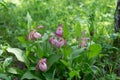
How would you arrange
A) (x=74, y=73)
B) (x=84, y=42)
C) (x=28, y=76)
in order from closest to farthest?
(x=74, y=73) < (x=28, y=76) < (x=84, y=42)

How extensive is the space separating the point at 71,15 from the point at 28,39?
182 centimetres

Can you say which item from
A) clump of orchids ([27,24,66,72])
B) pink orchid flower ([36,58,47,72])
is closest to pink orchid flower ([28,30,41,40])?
clump of orchids ([27,24,66,72])

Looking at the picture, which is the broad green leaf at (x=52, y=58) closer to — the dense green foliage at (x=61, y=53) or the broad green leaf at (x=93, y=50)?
the dense green foliage at (x=61, y=53)

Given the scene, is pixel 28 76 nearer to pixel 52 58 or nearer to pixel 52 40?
pixel 52 58

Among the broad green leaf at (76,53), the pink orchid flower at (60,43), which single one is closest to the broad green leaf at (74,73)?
the broad green leaf at (76,53)

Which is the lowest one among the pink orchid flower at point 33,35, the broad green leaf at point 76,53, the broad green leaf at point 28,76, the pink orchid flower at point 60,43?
the broad green leaf at point 28,76

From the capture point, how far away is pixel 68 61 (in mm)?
3035

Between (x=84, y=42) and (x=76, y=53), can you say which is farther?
(x=84, y=42)

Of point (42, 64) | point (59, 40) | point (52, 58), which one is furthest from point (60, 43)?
point (42, 64)

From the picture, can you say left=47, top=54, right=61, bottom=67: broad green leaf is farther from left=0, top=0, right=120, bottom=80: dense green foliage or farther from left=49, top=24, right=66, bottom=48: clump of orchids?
left=49, top=24, right=66, bottom=48: clump of orchids

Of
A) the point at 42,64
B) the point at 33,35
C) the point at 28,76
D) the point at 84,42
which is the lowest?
the point at 28,76

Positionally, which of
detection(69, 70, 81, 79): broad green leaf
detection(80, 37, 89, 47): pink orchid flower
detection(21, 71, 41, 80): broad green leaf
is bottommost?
detection(21, 71, 41, 80): broad green leaf

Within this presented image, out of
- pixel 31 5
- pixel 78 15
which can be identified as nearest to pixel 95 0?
pixel 78 15

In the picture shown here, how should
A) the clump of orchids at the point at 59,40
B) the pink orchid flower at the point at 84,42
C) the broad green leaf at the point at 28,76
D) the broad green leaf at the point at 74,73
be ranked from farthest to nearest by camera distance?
the pink orchid flower at the point at 84,42 < the clump of orchids at the point at 59,40 < the broad green leaf at the point at 28,76 < the broad green leaf at the point at 74,73
